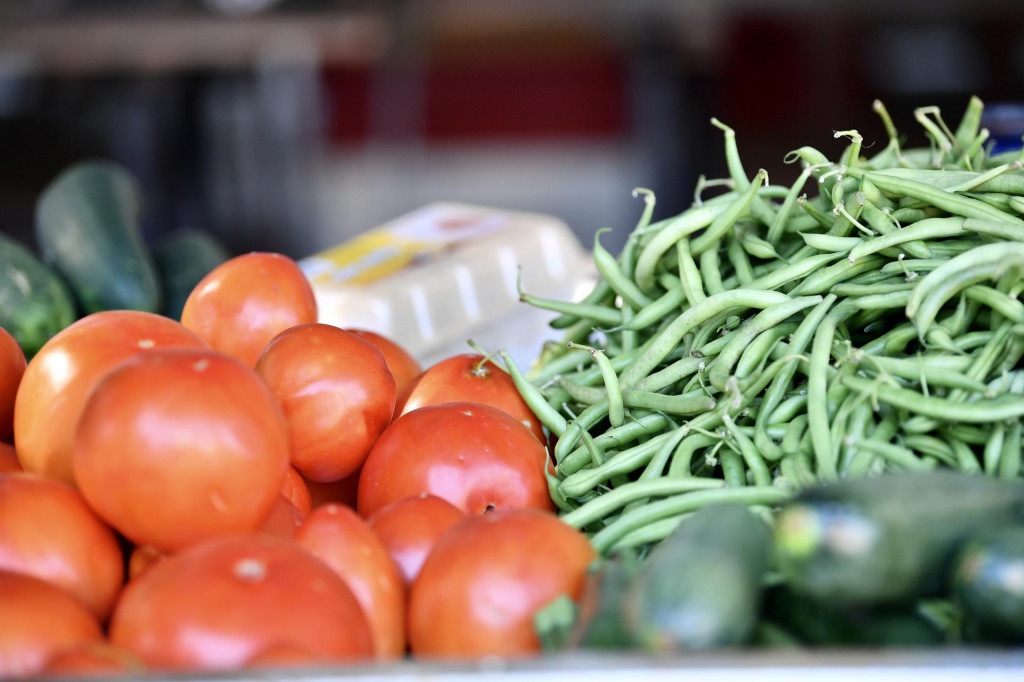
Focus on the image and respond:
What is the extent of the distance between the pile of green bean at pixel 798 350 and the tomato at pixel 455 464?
0.18ft

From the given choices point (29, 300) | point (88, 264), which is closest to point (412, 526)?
point (29, 300)

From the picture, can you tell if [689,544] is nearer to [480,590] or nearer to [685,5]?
[480,590]

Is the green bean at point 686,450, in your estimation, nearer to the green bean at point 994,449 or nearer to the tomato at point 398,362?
the green bean at point 994,449

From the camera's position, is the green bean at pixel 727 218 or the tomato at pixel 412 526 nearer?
the tomato at pixel 412 526

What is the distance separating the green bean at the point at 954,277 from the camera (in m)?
1.17

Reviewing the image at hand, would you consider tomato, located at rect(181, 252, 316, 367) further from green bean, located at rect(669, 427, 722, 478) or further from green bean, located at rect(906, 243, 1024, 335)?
green bean, located at rect(906, 243, 1024, 335)

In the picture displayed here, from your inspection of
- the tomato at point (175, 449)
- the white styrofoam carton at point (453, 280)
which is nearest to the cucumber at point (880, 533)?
the tomato at point (175, 449)

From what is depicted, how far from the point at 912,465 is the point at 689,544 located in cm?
37

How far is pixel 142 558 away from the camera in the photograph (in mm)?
1021

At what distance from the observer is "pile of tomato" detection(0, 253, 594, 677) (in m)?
0.83

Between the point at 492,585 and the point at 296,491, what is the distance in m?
0.38

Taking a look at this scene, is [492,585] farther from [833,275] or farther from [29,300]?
[29,300]

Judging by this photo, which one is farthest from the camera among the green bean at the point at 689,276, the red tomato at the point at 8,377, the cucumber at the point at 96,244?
the cucumber at the point at 96,244

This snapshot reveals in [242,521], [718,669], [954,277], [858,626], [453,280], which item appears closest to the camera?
[718,669]
